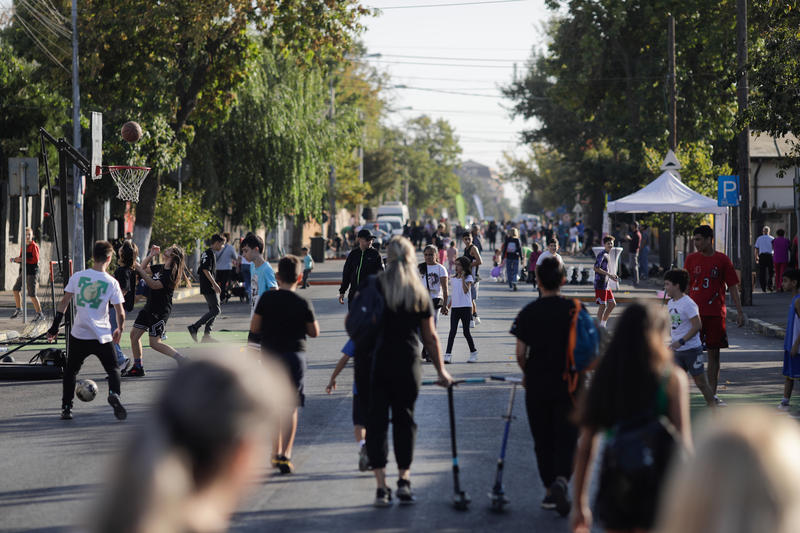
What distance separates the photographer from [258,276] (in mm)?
12094

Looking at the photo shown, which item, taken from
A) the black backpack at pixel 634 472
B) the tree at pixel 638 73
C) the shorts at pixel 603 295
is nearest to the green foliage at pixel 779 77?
the shorts at pixel 603 295

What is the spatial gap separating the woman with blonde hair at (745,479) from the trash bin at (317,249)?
151 feet

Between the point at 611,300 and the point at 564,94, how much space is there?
26341 mm

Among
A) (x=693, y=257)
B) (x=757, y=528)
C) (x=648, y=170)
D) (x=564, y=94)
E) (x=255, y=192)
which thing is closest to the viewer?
(x=757, y=528)

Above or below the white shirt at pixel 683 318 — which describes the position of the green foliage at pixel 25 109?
above

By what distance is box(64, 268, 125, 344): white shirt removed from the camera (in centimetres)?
1038

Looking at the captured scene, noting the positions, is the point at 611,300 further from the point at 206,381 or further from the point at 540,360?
the point at 206,381

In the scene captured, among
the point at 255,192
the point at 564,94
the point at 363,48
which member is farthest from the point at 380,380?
the point at 363,48

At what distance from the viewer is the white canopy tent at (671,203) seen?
2709cm

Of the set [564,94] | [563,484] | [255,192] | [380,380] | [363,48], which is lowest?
[563,484]

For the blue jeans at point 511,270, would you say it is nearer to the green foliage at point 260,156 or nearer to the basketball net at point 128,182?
the green foliage at point 260,156

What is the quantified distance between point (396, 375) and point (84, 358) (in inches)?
176

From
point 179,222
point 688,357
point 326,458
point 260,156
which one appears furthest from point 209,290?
point 260,156

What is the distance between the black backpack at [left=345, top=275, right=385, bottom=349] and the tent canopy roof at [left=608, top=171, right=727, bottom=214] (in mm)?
20238
